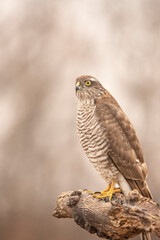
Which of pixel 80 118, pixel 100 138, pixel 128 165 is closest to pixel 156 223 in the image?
pixel 128 165

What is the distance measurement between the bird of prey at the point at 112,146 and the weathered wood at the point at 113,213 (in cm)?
15

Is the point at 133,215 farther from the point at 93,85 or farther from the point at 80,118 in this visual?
the point at 93,85

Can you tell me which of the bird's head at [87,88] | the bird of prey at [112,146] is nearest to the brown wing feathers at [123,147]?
the bird of prey at [112,146]

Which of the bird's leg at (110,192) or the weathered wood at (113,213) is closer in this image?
the weathered wood at (113,213)

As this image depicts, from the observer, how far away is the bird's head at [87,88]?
9.46 ft

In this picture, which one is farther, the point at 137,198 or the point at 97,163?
the point at 97,163

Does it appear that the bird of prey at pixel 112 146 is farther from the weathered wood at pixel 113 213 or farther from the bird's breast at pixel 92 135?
the weathered wood at pixel 113 213

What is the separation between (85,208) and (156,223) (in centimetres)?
67

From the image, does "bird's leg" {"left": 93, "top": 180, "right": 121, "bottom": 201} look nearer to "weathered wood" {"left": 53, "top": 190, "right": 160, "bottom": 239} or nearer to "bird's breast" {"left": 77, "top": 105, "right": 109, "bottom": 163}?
"weathered wood" {"left": 53, "top": 190, "right": 160, "bottom": 239}

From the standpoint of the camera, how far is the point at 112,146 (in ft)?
8.78

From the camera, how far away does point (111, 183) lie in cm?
294

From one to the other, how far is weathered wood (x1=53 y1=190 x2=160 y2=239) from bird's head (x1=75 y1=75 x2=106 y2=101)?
2.67 ft

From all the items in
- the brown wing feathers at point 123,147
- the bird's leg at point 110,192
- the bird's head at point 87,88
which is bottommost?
the bird's leg at point 110,192

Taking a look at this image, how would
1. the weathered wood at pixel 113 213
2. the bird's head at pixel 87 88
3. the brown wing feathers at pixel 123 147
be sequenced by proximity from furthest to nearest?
the bird's head at pixel 87 88, the brown wing feathers at pixel 123 147, the weathered wood at pixel 113 213
